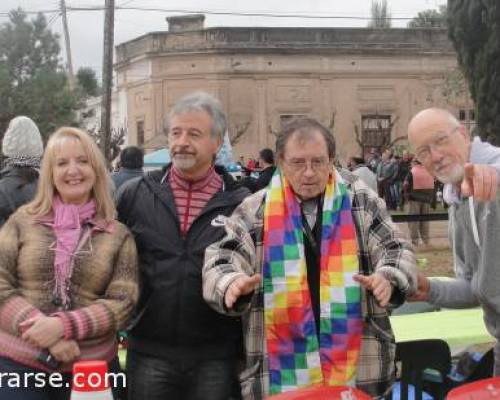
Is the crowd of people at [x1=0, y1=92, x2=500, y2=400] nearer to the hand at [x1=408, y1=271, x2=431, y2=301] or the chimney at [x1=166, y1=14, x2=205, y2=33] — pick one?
the hand at [x1=408, y1=271, x2=431, y2=301]

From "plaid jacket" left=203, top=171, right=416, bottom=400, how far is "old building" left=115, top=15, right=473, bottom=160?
30.9 metres

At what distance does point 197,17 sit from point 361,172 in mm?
26198

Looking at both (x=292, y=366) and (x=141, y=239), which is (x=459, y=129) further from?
(x=141, y=239)

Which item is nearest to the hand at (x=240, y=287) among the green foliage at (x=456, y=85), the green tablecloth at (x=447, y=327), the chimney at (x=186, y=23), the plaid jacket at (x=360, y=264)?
the plaid jacket at (x=360, y=264)

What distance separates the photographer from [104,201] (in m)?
2.80

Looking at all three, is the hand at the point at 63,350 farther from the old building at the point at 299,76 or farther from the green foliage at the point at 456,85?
the old building at the point at 299,76

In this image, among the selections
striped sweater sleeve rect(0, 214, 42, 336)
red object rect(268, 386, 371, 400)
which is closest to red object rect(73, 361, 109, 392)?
red object rect(268, 386, 371, 400)

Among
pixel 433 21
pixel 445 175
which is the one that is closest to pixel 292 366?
pixel 445 175

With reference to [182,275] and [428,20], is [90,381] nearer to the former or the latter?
[182,275]

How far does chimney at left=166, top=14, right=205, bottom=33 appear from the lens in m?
34.0

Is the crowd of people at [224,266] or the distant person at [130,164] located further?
the distant person at [130,164]

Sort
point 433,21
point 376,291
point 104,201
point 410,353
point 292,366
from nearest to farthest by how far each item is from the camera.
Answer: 1. point 376,291
2. point 292,366
3. point 104,201
4. point 410,353
5. point 433,21

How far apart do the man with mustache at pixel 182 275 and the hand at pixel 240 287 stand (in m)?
0.37

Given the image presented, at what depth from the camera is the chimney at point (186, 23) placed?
34000 millimetres
